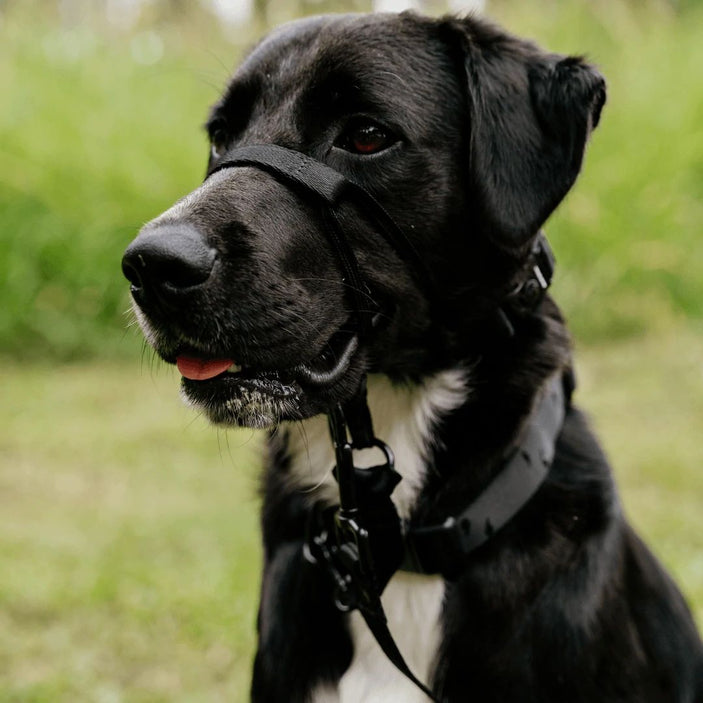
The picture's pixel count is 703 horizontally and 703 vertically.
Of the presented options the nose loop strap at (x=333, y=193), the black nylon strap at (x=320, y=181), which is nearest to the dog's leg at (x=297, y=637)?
the nose loop strap at (x=333, y=193)

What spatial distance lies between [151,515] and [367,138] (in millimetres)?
3186

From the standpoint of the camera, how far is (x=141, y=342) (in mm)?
7602

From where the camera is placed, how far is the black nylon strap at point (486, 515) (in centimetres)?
210

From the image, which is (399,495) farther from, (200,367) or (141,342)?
(141,342)

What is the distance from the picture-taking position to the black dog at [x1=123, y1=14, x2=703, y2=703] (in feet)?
6.53

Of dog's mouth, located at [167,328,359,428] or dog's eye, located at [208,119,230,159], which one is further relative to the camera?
dog's eye, located at [208,119,230,159]

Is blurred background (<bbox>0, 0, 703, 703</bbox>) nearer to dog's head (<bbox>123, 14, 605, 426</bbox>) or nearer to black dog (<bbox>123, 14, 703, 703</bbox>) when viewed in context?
black dog (<bbox>123, 14, 703, 703</bbox>)

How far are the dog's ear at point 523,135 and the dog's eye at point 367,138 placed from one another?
0.19 metres

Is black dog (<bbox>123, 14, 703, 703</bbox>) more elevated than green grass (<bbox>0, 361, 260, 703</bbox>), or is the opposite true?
black dog (<bbox>123, 14, 703, 703</bbox>)

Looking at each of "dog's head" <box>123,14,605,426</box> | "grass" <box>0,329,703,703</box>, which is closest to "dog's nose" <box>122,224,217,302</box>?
"dog's head" <box>123,14,605,426</box>

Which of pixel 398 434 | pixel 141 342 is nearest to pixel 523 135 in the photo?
pixel 398 434

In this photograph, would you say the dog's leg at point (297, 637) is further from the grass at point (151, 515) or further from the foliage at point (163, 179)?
the foliage at point (163, 179)

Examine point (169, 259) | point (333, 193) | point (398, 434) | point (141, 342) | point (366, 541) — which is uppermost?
point (333, 193)

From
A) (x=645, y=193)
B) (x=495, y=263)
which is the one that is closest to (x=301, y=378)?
(x=495, y=263)
